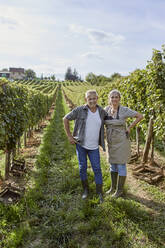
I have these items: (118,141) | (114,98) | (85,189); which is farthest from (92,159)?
(114,98)

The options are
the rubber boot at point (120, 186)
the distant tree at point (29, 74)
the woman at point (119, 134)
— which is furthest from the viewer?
the distant tree at point (29, 74)

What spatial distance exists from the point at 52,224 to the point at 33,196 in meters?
0.93

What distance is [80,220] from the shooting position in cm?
341

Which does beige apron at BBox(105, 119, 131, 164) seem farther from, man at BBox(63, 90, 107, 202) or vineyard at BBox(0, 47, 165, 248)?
vineyard at BBox(0, 47, 165, 248)

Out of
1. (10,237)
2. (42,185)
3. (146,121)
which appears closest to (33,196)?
(42,185)

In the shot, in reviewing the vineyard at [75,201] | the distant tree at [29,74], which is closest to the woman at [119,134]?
the vineyard at [75,201]

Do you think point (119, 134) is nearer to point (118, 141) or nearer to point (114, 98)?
point (118, 141)

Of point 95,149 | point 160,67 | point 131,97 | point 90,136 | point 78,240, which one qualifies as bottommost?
point 78,240

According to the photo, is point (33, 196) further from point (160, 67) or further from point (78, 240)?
point (160, 67)

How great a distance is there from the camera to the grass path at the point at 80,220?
2.91 meters

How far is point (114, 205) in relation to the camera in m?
3.65

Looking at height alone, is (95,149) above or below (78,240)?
above

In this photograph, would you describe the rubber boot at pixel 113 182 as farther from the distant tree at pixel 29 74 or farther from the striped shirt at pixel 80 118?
the distant tree at pixel 29 74

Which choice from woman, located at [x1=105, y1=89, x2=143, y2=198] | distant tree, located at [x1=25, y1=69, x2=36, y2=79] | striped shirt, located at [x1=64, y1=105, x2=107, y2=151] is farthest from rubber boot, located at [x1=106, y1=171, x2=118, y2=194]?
distant tree, located at [x1=25, y1=69, x2=36, y2=79]
